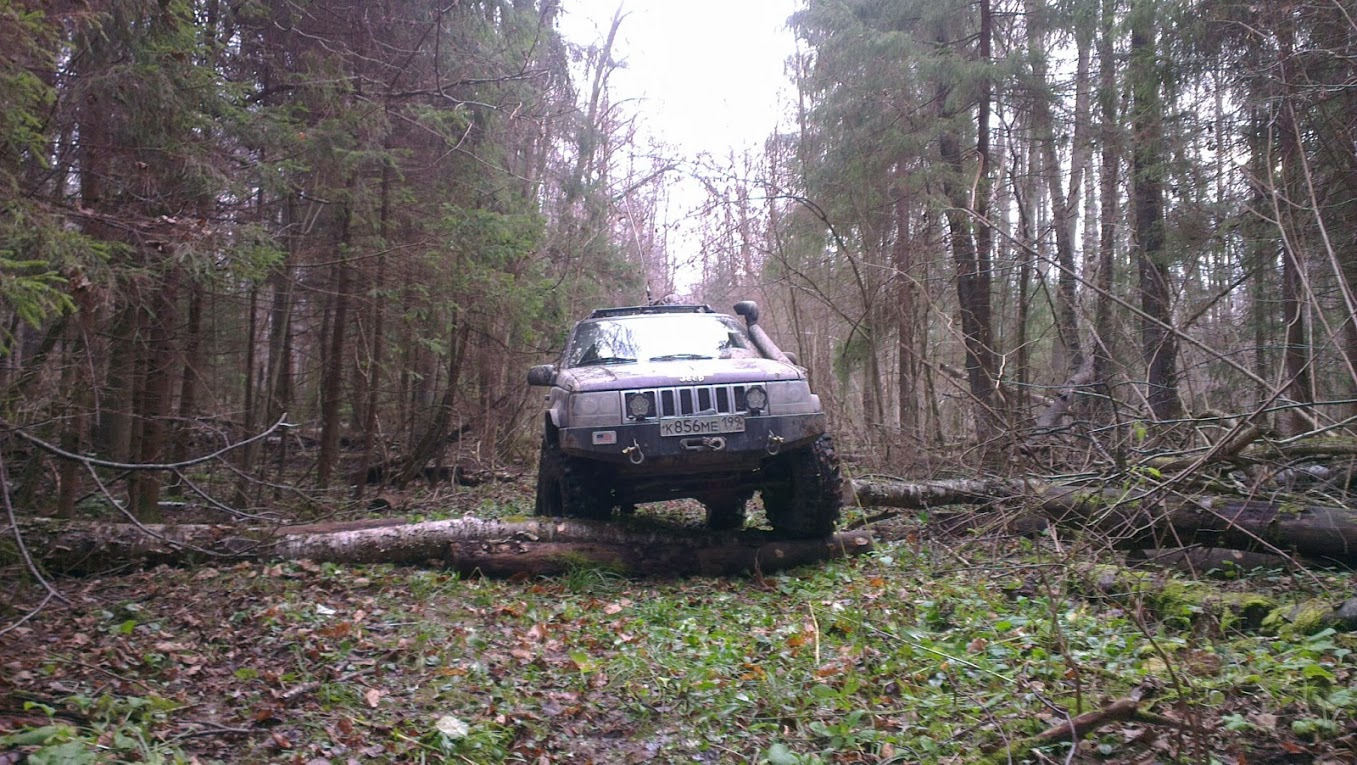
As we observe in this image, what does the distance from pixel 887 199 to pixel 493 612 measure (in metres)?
9.39

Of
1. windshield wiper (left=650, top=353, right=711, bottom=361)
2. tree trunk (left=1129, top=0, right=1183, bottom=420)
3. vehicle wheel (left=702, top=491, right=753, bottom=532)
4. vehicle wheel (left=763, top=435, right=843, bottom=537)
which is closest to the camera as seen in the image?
vehicle wheel (left=763, top=435, right=843, bottom=537)

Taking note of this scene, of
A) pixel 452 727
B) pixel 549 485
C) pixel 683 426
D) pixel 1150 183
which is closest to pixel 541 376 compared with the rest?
pixel 549 485

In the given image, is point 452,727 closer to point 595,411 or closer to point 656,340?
point 595,411

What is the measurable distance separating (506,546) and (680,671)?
9.36 feet

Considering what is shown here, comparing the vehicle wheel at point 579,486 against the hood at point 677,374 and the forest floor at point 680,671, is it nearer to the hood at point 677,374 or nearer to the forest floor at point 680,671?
the hood at point 677,374

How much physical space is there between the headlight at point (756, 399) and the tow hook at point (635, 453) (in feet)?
3.00

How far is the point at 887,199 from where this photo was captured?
13.6m

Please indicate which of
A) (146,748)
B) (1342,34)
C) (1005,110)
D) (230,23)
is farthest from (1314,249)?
(230,23)

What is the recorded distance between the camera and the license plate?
23.2ft

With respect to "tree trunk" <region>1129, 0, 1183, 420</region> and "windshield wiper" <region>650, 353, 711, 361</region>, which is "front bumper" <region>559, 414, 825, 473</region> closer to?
"windshield wiper" <region>650, 353, 711, 361</region>

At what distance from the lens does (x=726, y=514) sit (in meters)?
9.30

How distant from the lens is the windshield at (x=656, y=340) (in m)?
8.34

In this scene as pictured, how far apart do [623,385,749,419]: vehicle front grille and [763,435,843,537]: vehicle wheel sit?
76 centimetres

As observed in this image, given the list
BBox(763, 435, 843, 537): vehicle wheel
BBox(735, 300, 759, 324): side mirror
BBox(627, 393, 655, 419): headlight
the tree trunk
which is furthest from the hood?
the tree trunk
